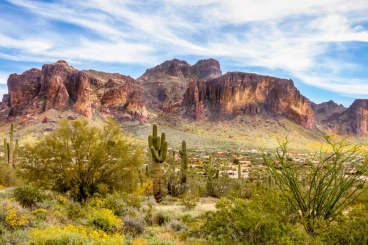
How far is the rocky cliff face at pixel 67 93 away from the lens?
9125 centimetres

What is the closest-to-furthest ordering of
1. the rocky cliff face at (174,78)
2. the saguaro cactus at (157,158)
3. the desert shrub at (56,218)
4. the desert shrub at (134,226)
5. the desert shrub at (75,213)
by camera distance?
the desert shrub at (56,218)
the desert shrub at (134,226)
the desert shrub at (75,213)
the saguaro cactus at (157,158)
the rocky cliff face at (174,78)

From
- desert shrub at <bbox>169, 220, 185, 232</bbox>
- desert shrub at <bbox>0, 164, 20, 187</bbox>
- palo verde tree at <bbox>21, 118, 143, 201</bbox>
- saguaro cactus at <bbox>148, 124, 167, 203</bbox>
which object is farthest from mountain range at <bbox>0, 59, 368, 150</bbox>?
desert shrub at <bbox>169, 220, 185, 232</bbox>

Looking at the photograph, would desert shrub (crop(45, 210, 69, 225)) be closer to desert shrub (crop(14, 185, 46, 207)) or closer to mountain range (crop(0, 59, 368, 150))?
desert shrub (crop(14, 185, 46, 207))

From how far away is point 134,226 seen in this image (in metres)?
7.79

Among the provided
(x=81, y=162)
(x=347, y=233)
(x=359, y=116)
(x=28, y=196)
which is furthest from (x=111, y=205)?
(x=359, y=116)

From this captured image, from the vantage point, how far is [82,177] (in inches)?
432

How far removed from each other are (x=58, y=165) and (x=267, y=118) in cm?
9339

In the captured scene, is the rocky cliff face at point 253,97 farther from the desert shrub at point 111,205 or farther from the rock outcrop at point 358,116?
the desert shrub at point 111,205

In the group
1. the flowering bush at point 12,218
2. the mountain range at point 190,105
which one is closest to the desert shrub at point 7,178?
the flowering bush at point 12,218

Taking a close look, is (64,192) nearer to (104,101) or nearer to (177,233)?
(177,233)

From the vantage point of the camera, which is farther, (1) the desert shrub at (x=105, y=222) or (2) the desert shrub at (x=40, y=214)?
(2) the desert shrub at (x=40, y=214)

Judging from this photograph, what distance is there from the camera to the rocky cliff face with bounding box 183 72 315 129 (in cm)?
9962

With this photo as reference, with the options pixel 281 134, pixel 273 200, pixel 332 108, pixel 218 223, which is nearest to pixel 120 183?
pixel 218 223

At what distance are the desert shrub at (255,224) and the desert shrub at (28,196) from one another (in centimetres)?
747
